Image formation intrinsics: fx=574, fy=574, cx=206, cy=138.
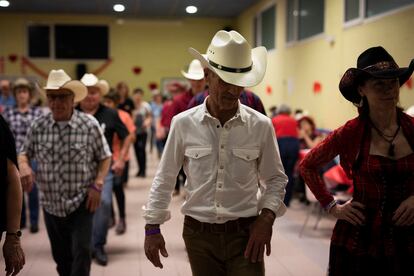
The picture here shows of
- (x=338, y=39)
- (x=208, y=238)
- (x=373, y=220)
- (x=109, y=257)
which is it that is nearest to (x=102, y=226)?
(x=109, y=257)

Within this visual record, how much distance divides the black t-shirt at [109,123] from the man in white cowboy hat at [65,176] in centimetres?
134

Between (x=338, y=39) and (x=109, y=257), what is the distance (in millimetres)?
4770

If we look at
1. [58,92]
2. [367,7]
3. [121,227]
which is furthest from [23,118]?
[367,7]

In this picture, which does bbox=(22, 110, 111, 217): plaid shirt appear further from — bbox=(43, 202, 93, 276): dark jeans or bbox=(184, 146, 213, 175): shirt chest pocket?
bbox=(184, 146, 213, 175): shirt chest pocket

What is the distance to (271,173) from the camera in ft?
8.51

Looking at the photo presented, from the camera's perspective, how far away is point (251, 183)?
2.59 m

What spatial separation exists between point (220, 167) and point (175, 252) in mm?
3247

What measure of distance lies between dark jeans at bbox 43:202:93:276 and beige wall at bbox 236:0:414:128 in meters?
2.67

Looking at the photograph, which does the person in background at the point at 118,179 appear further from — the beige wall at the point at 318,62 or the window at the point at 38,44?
the window at the point at 38,44

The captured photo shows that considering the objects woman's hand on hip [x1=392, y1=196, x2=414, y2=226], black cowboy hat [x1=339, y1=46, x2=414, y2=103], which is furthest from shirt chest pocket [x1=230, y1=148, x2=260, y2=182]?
woman's hand on hip [x1=392, y1=196, x2=414, y2=226]

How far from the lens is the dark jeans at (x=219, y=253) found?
2.54 m

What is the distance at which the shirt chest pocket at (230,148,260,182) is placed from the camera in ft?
8.26

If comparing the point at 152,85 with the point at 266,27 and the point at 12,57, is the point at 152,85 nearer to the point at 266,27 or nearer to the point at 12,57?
the point at 12,57

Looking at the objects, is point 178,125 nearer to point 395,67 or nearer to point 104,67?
point 395,67
